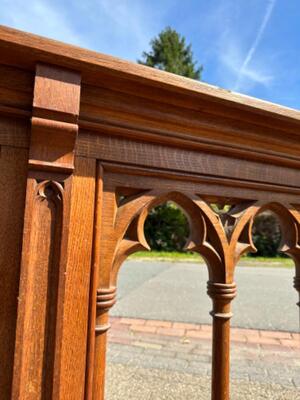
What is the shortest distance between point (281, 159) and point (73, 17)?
8219 millimetres

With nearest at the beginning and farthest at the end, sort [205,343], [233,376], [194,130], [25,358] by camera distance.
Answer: [25,358] → [194,130] → [233,376] → [205,343]

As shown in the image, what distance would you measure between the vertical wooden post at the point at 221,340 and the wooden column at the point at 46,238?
31 centimetres

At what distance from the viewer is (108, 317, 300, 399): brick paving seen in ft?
6.61

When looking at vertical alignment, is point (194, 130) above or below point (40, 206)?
above

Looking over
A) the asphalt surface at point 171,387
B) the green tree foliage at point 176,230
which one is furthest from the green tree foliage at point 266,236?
the asphalt surface at point 171,387

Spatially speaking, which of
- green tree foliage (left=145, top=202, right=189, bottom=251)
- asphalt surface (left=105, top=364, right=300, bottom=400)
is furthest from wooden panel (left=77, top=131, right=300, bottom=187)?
green tree foliage (left=145, top=202, right=189, bottom=251)

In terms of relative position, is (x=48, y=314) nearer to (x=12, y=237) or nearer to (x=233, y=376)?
(x=12, y=237)

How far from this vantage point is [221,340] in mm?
660

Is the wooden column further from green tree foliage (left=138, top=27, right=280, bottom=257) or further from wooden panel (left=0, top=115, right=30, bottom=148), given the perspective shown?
green tree foliage (left=138, top=27, right=280, bottom=257)

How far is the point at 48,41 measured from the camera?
48 cm

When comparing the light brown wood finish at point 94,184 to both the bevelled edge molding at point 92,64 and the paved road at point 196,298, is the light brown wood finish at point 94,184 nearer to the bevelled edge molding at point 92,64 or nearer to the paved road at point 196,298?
the bevelled edge molding at point 92,64

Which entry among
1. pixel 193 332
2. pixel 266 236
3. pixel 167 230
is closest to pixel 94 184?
pixel 193 332

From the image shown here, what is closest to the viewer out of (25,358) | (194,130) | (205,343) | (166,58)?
(25,358)

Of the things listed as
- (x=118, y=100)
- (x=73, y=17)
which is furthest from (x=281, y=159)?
(x=73, y=17)
